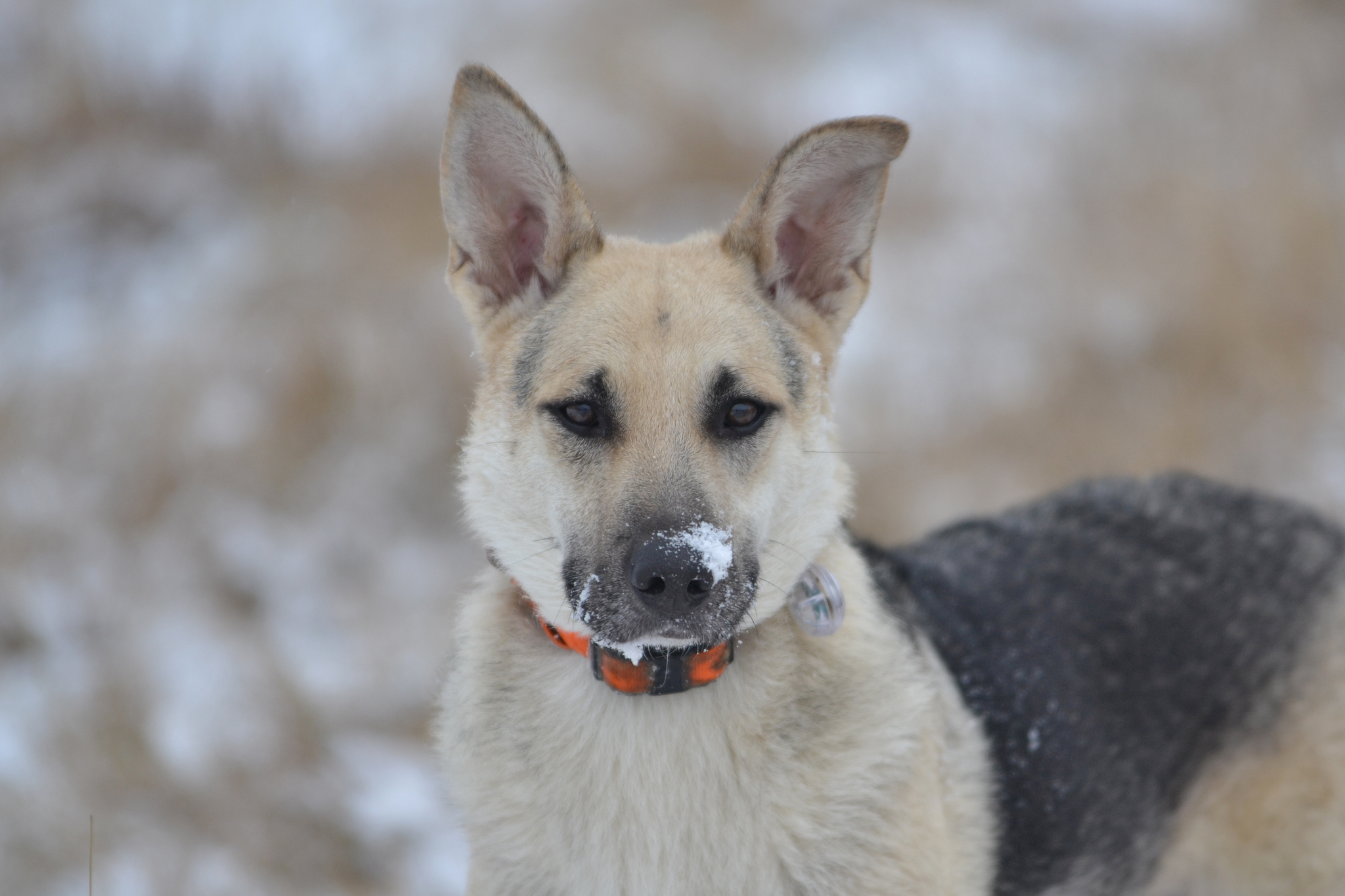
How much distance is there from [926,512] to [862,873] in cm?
561

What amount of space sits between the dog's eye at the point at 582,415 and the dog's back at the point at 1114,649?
1088mm

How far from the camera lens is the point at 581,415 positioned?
2990 millimetres

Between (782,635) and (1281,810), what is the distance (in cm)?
193

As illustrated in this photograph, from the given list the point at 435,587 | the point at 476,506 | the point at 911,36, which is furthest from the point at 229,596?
the point at 911,36

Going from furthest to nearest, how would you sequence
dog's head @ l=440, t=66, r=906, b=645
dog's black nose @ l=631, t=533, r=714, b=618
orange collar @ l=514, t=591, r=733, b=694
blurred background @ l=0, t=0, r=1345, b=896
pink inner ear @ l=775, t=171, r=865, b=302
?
1. blurred background @ l=0, t=0, r=1345, b=896
2. pink inner ear @ l=775, t=171, r=865, b=302
3. orange collar @ l=514, t=591, r=733, b=694
4. dog's head @ l=440, t=66, r=906, b=645
5. dog's black nose @ l=631, t=533, r=714, b=618

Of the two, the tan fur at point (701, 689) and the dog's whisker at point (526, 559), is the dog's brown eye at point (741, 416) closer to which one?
the tan fur at point (701, 689)

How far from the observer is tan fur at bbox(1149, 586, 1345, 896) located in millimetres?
3586

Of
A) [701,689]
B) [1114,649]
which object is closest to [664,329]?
[701,689]

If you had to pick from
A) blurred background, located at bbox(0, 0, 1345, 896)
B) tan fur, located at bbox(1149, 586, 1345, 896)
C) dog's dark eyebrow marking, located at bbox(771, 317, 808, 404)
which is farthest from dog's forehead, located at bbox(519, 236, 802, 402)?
blurred background, located at bbox(0, 0, 1345, 896)

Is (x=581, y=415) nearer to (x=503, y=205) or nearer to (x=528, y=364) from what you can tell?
(x=528, y=364)

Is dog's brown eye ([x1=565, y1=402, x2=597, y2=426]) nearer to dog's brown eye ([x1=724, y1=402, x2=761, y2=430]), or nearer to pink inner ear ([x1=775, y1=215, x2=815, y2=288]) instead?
dog's brown eye ([x1=724, y1=402, x2=761, y2=430])

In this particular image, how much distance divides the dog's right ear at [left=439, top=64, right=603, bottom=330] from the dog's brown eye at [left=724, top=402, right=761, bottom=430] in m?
0.72

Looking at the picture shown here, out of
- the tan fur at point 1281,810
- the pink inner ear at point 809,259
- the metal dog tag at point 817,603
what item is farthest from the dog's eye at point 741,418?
the tan fur at point 1281,810

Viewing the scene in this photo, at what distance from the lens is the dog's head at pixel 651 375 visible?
8.99 feet
